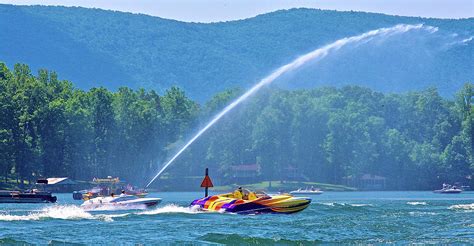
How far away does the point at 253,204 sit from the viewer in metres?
87.0

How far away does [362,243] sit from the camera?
60062mm

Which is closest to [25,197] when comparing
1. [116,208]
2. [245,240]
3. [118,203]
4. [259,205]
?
[118,203]

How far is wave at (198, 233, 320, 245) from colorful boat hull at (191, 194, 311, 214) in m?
23.7

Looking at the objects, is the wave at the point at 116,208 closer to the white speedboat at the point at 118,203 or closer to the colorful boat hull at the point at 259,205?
the white speedboat at the point at 118,203

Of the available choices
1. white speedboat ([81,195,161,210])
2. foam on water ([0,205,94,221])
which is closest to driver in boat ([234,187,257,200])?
white speedboat ([81,195,161,210])

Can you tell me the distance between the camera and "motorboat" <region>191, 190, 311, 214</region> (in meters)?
86.9

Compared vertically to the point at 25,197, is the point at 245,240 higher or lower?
lower

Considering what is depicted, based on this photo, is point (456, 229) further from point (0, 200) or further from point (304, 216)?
point (0, 200)

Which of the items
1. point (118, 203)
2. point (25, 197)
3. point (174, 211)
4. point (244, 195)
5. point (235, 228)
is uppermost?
point (25, 197)

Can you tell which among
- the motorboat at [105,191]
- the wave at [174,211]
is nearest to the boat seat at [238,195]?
the wave at [174,211]

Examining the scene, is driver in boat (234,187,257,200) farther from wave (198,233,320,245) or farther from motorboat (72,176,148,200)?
motorboat (72,176,148,200)

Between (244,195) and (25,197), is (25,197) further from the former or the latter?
(244,195)

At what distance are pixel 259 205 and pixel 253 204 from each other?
0.49 meters

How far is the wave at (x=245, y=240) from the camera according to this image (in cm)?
6047
